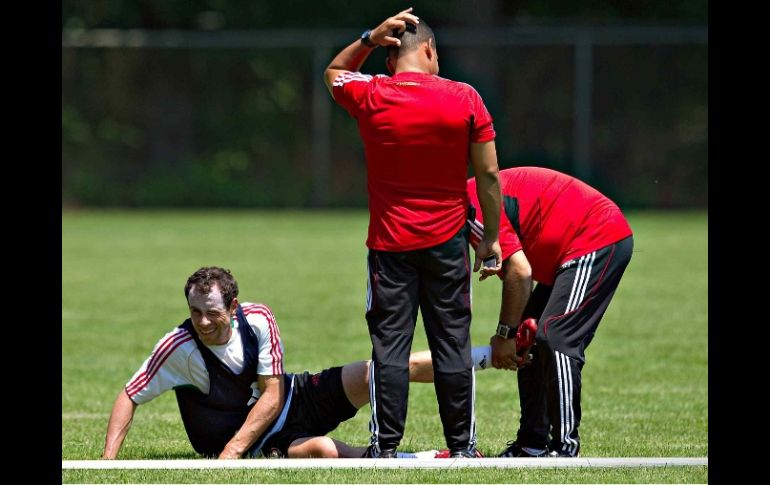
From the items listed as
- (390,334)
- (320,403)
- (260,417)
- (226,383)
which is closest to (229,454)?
(260,417)

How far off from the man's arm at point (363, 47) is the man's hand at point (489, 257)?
1.00 m

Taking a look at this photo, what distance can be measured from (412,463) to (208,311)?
130 cm

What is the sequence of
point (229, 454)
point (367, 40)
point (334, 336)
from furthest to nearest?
point (334, 336), point (229, 454), point (367, 40)

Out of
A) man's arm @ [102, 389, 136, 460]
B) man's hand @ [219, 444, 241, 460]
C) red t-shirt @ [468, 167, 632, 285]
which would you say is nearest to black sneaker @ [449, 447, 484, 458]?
red t-shirt @ [468, 167, 632, 285]

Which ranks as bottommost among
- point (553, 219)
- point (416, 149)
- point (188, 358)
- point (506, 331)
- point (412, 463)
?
point (412, 463)

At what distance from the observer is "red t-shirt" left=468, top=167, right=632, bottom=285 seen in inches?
264

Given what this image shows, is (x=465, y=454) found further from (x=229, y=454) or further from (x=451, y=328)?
(x=229, y=454)

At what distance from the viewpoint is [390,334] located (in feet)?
20.9

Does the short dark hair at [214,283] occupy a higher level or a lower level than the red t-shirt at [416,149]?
lower

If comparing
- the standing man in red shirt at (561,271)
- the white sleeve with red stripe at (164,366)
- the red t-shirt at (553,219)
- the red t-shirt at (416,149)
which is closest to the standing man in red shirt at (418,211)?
the red t-shirt at (416,149)

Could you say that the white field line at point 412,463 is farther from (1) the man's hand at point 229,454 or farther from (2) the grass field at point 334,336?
(1) the man's hand at point 229,454

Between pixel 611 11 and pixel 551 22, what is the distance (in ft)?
4.51

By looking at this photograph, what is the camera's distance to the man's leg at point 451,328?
6.33m

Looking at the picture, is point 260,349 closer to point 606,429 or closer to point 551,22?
point 606,429
